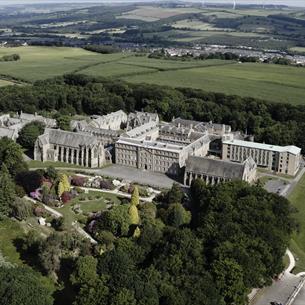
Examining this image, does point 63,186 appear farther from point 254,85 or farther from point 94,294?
point 254,85

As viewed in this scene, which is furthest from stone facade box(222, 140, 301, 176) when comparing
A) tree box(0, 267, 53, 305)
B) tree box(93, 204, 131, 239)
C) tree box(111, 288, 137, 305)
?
tree box(0, 267, 53, 305)

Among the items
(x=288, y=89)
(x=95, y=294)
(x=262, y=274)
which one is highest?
(x=95, y=294)

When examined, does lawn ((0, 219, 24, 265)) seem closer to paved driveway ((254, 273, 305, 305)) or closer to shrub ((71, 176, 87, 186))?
shrub ((71, 176, 87, 186))

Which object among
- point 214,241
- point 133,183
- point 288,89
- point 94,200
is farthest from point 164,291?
point 288,89

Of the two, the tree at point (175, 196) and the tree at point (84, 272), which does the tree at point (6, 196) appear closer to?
the tree at point (84, 272)

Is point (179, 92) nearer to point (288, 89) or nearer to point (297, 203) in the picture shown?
point (288, 89)

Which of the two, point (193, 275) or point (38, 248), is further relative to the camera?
point (38, 248)

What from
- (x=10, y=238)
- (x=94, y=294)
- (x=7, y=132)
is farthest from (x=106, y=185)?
(x=94, y=294)
